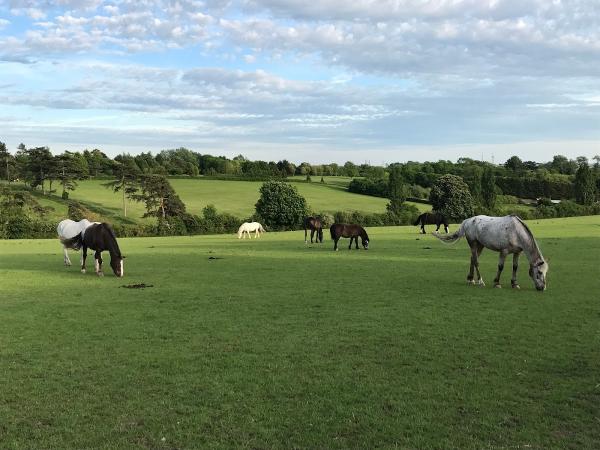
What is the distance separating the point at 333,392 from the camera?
681 cm

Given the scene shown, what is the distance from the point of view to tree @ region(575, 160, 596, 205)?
3632 inches

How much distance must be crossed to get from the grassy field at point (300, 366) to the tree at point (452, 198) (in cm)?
6809

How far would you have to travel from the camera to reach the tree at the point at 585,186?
303ft

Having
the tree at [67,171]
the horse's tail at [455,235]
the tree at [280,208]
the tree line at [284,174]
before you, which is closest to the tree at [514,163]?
the tree line at [284,174]

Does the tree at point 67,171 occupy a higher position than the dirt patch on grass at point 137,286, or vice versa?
the tree at point 67,171

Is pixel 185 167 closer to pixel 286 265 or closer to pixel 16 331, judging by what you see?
pixel 286 265

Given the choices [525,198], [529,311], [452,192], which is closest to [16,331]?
[529,311]

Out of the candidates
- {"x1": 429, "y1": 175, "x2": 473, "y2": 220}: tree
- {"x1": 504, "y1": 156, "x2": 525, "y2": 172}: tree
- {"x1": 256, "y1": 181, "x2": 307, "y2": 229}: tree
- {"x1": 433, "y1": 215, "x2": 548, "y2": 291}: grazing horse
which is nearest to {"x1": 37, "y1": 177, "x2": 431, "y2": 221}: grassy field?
{"x1": 429, "y1": 175, "x2": 473, "y2": 220}: tree

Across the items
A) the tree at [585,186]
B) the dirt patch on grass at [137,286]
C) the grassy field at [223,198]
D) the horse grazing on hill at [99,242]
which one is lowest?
the dirt patch on grass at [137,286]

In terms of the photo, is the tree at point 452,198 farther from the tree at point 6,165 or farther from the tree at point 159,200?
the tree at point 6,165

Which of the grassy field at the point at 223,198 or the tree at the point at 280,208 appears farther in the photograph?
the grassy field at the point at 223,198

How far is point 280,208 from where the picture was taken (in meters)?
66.6

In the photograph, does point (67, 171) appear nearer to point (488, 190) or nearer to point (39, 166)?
point (39, 166)

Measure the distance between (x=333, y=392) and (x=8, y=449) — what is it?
372 cm
